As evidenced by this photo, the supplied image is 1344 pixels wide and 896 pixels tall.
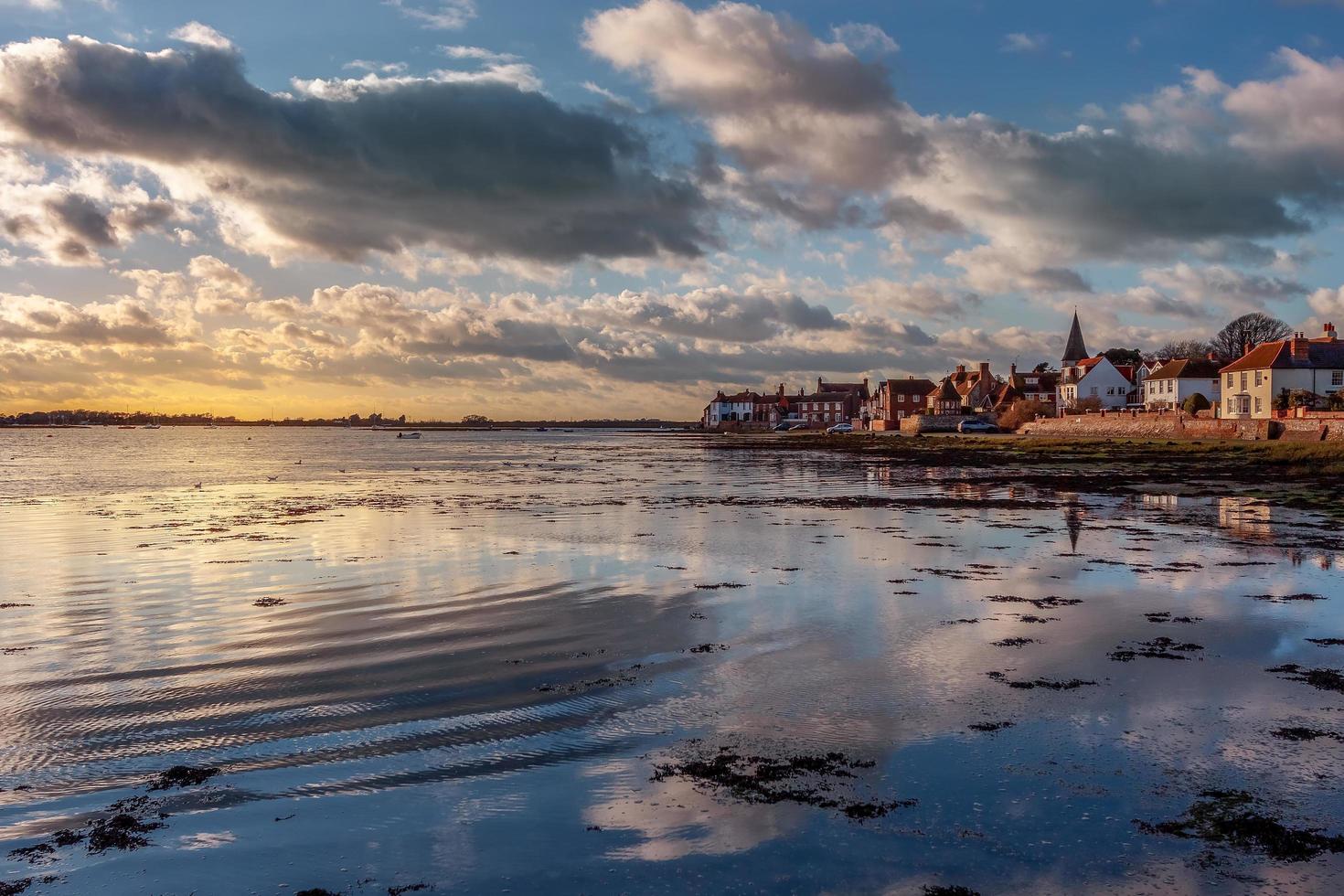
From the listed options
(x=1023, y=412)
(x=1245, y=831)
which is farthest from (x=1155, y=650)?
(x=1023, y=412)

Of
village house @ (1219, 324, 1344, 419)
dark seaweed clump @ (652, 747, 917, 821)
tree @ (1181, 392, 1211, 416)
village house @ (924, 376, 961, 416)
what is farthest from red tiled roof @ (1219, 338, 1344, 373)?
dark seaweed clump @ (652, 747, 917, 821)

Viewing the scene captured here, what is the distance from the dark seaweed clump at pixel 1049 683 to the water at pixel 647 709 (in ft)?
0.42

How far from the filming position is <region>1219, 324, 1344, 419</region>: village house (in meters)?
67.4

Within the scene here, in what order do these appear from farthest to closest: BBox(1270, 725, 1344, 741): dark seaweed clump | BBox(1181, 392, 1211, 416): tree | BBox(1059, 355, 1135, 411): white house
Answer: BBox(1059, 355, 1135, 411): white house < BBox(1181, 392, 1211, 416): tree < BBox(1270, 725, 1344, 741): dark seaweed clump

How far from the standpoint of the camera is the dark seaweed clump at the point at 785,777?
641 cm

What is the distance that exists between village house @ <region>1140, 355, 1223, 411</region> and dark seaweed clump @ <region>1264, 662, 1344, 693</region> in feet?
277

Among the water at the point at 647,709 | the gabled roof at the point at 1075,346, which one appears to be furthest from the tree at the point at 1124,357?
the water at the point at 647,709

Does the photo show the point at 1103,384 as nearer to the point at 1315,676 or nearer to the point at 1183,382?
the point at 1183,382

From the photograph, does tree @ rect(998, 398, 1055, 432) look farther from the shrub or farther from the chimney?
the chimney

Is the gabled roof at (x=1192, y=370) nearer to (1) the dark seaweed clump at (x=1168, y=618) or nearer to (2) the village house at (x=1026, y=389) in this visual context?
(2) the village house at (x=1026, y=389)

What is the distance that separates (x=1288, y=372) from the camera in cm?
6756

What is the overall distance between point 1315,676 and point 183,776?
1069 cm

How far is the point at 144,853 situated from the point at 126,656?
578 centimetres

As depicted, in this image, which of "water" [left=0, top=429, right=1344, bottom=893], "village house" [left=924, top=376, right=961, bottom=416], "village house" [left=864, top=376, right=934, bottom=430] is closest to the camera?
"water" [left=0, top=429, right=1344, bottom=893]
